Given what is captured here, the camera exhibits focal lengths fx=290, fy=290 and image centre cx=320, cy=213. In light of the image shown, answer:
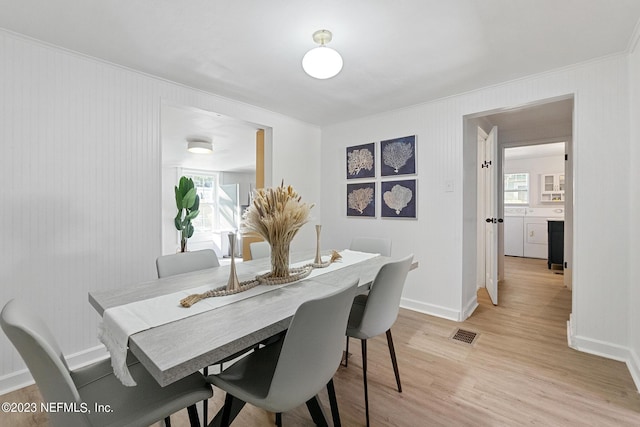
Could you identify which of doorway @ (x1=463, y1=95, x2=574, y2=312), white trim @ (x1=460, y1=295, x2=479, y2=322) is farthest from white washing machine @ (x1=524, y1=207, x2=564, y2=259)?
white trim @ (x1=460, y1=295, x2=479, y2=322)

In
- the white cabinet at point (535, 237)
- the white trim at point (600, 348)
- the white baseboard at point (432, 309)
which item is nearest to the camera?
the white trim at point (600, 348)

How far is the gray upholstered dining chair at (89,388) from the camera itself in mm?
804

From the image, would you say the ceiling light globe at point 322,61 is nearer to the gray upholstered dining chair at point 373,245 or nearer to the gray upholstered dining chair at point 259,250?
the gray upholstered dining chair at point 259,250

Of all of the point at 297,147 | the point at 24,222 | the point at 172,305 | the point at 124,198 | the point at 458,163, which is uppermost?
the point at 297,147

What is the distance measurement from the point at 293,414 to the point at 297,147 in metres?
2.93

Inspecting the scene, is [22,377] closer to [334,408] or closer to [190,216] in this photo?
[334,408]

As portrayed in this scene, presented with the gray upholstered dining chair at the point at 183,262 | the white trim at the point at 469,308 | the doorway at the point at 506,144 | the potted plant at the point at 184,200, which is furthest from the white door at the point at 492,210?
the potted plant at the point at 184,200

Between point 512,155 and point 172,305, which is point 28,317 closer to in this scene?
point 172,305

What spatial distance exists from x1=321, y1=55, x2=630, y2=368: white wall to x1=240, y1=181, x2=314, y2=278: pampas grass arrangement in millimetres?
2024

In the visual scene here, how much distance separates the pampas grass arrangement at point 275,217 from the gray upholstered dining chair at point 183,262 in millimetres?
639

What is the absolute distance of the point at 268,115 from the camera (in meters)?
3.40

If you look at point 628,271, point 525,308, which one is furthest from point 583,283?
point 525,308

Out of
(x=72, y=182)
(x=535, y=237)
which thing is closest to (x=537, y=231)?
(x=535, y=237)

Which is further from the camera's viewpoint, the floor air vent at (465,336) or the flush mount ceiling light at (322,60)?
the floor air vent at (465,336)
